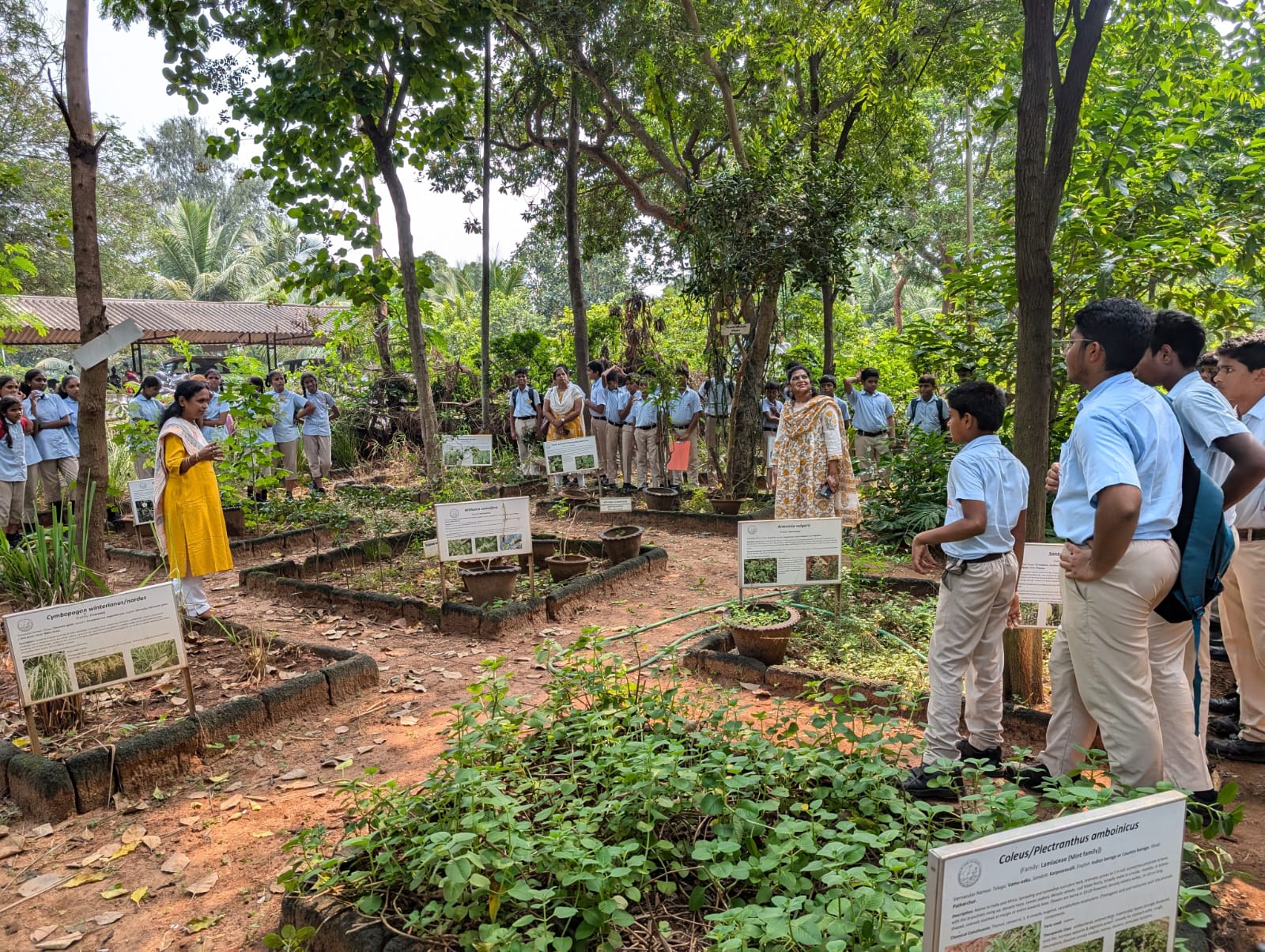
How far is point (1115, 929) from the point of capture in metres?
1.66

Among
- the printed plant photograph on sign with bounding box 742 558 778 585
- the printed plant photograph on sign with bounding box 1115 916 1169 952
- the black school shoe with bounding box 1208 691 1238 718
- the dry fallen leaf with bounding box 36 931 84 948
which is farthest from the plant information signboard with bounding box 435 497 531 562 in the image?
the printed plant photograph on sign with bounding box 1115 916 1169 952

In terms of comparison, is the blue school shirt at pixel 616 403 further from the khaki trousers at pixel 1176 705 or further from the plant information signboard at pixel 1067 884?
the plant information signboard at pixel 1067 884

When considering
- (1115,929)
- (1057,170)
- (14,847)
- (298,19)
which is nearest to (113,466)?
A: (298,19)

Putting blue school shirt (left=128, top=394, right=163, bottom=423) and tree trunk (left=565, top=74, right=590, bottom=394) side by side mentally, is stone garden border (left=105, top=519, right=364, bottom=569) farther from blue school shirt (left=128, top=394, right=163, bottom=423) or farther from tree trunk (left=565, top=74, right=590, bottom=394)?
tree trunk (left=565, top=74, right=590, bottom=394)

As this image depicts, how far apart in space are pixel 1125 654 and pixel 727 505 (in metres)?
7.43

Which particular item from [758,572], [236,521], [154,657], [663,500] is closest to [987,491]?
[758,572]

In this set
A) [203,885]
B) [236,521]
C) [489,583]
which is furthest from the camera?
[236,521]

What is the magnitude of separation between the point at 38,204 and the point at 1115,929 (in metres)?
27.0

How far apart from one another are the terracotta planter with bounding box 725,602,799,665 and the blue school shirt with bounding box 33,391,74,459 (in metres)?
9.43

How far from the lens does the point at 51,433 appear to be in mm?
10086

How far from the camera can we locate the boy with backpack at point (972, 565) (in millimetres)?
3355

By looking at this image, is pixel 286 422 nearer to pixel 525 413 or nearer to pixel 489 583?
pixel 525 413

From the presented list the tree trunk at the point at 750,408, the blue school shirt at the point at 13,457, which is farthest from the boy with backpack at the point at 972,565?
the blue school shirt at the point at 13,457

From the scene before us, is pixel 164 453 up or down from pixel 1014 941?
up
